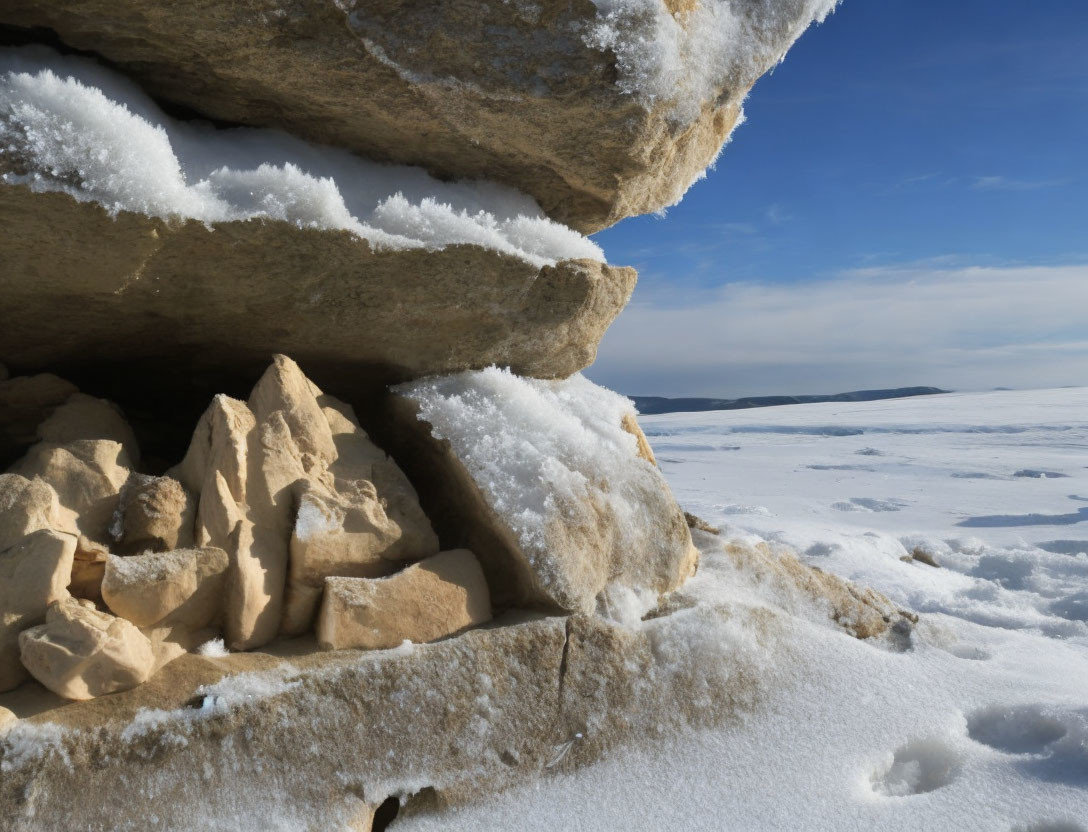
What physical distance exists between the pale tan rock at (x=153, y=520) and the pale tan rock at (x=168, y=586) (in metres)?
0.10

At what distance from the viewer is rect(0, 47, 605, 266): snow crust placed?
2.57 meters

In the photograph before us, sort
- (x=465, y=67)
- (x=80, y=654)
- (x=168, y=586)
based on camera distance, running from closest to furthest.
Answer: (x=80, y=654) < (x=168, y=586) < (x=465, y=67)

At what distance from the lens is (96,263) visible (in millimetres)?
2824

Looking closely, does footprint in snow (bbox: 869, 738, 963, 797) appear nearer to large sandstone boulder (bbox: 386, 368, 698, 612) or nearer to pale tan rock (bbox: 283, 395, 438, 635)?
large sandstone boulder (bbox: 386, 368, 698, 612)

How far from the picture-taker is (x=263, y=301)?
126 inches

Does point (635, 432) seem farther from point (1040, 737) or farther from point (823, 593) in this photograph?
point (1040, 737)

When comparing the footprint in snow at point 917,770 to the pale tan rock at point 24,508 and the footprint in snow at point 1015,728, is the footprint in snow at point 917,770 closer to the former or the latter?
the footprint in snow at point 1015,728

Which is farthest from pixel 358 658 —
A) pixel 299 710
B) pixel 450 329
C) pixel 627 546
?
pixel 450 329

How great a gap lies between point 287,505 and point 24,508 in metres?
0.81

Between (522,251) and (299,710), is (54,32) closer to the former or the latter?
(522,251)

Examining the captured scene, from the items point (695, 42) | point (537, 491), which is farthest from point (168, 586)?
point (695, 42)

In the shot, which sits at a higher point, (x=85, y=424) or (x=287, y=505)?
(x=85, y=424)

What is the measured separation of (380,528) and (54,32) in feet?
6.71

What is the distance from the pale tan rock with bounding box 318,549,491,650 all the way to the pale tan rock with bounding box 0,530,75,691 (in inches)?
31.7
